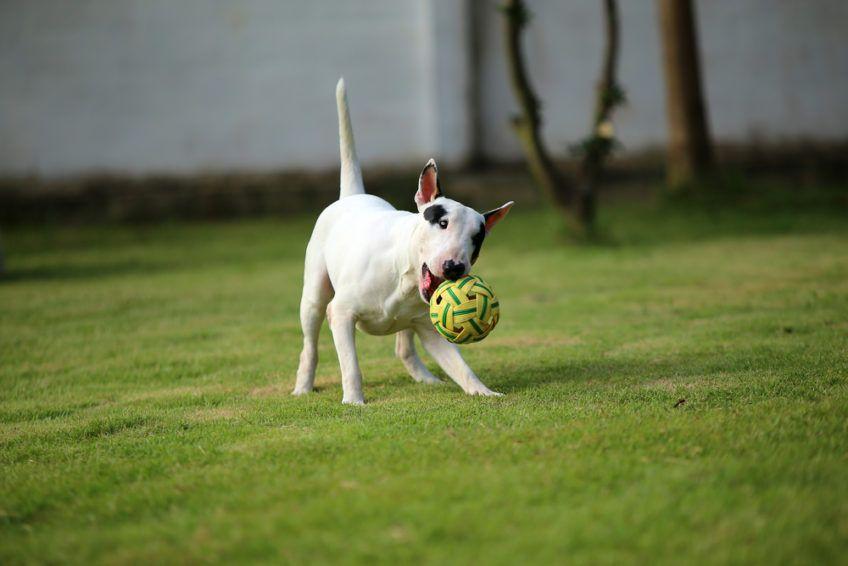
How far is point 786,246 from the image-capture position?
35.9 ft

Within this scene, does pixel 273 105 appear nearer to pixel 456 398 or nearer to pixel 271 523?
pixel 456 398

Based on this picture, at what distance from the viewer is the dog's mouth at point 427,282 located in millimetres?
4699

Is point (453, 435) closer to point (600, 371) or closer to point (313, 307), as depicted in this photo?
point (600, 371)

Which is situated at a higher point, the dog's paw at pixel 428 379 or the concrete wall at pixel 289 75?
the concrete wall at pixel 289 75

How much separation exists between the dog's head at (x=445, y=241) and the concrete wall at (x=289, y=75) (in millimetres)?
11084

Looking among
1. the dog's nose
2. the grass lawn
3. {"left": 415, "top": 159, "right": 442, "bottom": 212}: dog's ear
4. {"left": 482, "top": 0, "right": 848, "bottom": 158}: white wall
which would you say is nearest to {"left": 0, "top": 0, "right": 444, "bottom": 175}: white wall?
{"left": 482, "top": 0, "right": 848, "bottom": 158}: white wall

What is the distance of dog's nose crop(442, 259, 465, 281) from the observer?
4582mm

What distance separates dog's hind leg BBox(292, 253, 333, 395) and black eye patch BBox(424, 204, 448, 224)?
1039 millimetres

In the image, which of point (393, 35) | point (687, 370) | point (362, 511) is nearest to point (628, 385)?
point (687, 370)

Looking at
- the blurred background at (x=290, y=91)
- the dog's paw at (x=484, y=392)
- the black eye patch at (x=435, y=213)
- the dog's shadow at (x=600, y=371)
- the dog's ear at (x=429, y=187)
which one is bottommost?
the dog's shadow at (x=600, y=371)

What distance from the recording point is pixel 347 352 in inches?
201

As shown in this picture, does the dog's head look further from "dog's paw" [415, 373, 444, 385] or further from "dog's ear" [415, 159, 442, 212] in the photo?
"dog's paw" [415, 373, 444, 385]

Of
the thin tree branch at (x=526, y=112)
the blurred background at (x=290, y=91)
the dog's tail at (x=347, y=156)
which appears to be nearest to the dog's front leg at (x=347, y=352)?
the dog's tail at (x=347, y=156)

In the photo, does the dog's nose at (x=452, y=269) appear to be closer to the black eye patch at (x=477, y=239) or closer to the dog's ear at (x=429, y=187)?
the black eye patch at (x=477, y=239)
